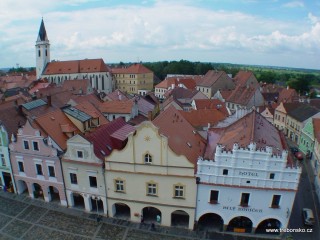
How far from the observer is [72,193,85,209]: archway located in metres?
35.7

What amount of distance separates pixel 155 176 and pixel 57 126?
1603 centimetres

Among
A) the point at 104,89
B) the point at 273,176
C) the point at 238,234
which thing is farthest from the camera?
the point at 104,89

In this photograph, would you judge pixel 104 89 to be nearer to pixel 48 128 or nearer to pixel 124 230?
pixel 48 128

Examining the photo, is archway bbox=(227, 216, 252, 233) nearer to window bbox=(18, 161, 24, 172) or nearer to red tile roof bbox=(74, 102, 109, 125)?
red tile roof bbox=(74, 102, 109, 125)

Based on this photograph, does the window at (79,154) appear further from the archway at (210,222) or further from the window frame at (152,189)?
the archway at (210,222)

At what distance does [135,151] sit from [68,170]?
31.4 feet

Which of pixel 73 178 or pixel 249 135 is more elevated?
pixel 249 135

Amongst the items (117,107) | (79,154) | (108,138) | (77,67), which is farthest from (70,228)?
(77,67)

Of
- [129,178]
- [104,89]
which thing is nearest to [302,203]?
[129,178]

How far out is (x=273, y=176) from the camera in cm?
2814

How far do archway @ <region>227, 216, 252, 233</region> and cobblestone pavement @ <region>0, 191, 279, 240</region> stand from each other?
81 cm

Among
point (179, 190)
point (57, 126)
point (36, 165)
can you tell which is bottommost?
point (179, 190)

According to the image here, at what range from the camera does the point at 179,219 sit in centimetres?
3312

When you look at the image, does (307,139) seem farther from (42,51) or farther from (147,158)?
(42,51)
